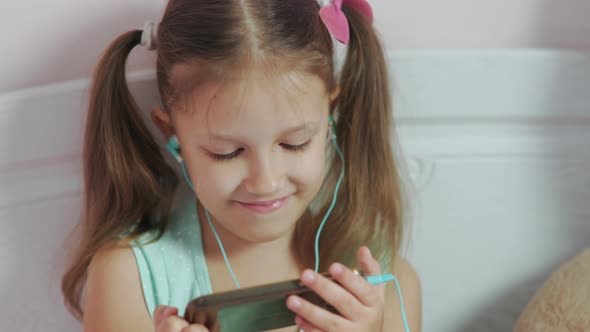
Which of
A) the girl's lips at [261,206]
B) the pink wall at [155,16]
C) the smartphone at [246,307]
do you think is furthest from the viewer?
the pink wall at [155,16]

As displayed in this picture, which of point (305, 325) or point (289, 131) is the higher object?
point (289, 131)

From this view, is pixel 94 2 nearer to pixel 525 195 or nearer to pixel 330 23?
pixel 330 23

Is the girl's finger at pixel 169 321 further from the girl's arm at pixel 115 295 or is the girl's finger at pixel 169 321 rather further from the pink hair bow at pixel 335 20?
the pink hair bow at pixel 335 20

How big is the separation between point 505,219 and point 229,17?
0.57 meters

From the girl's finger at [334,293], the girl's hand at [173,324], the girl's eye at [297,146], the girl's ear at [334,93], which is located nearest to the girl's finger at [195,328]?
the girl's hand at [173,324]

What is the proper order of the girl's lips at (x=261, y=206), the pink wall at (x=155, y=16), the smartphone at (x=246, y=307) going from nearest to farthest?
the smartphone at (x=246, y=307), the girl's lips at (x=261, y=206), the pink wall at (x=155, y=16)

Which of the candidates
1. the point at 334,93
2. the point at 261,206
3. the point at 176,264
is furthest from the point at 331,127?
the point at 176,264

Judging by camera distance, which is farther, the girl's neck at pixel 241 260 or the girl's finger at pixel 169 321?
the girl's neck at pixel 241 260

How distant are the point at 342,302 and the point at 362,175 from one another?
26 centimetres

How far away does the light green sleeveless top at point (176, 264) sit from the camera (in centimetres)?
90

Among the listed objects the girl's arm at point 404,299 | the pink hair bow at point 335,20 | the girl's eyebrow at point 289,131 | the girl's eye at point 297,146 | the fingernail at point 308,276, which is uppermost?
the pink hair bow at point 335,20

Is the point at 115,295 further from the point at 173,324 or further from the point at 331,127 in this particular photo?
the point at 331,127

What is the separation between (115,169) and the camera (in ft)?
2.97

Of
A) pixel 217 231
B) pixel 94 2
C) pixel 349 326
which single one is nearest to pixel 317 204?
pixel 217 231
